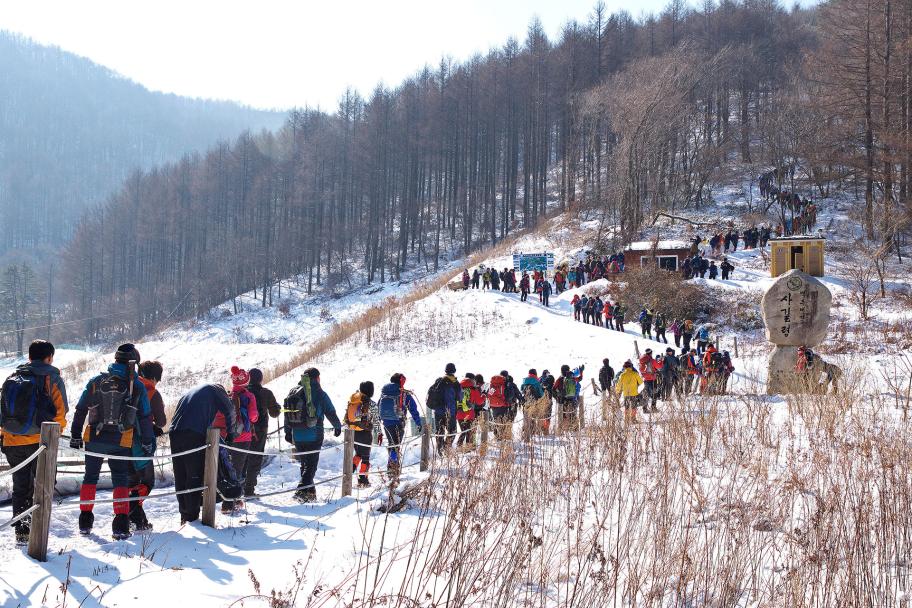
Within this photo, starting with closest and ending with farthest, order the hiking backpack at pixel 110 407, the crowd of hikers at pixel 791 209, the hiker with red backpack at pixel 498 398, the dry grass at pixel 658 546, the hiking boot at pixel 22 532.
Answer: the dry grass at pixel 658 546
the hiking boot at pixel 22 532
the hiking backpack at pixel 110 407
the hiker with red backpack at pixel 498 398
the crowd of hikers at pixel 791 209

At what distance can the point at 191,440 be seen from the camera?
628 centimetres

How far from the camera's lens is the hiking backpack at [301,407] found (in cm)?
808

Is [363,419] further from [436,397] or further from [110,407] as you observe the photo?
[110,407]

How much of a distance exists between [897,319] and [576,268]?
44.6 feet

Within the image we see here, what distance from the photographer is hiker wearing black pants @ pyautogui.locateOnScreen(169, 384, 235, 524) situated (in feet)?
Result: 20.3

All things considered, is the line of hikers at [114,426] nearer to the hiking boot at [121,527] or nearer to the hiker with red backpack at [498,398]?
the hiking boot at [121,527]

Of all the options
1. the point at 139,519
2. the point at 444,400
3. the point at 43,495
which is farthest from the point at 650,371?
the point at 43,495

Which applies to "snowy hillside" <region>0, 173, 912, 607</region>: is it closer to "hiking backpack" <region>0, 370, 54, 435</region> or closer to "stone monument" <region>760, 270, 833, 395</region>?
"hiking backpack" <region>0, 370, 54, 435</region>

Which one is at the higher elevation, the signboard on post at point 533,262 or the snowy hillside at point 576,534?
the signboard on post at point 533,262

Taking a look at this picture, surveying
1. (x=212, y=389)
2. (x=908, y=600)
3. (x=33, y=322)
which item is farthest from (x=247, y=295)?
(x=908, y=600)

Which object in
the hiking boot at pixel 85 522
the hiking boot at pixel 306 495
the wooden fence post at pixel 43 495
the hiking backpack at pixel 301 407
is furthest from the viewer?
the hiking backpack at pixel 301 407

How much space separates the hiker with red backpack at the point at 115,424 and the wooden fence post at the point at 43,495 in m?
0.90

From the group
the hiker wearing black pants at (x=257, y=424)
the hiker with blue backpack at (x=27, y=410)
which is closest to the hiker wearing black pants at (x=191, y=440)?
the hiker with blue backpack at (x=27, y=410)

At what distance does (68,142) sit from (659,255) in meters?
161
